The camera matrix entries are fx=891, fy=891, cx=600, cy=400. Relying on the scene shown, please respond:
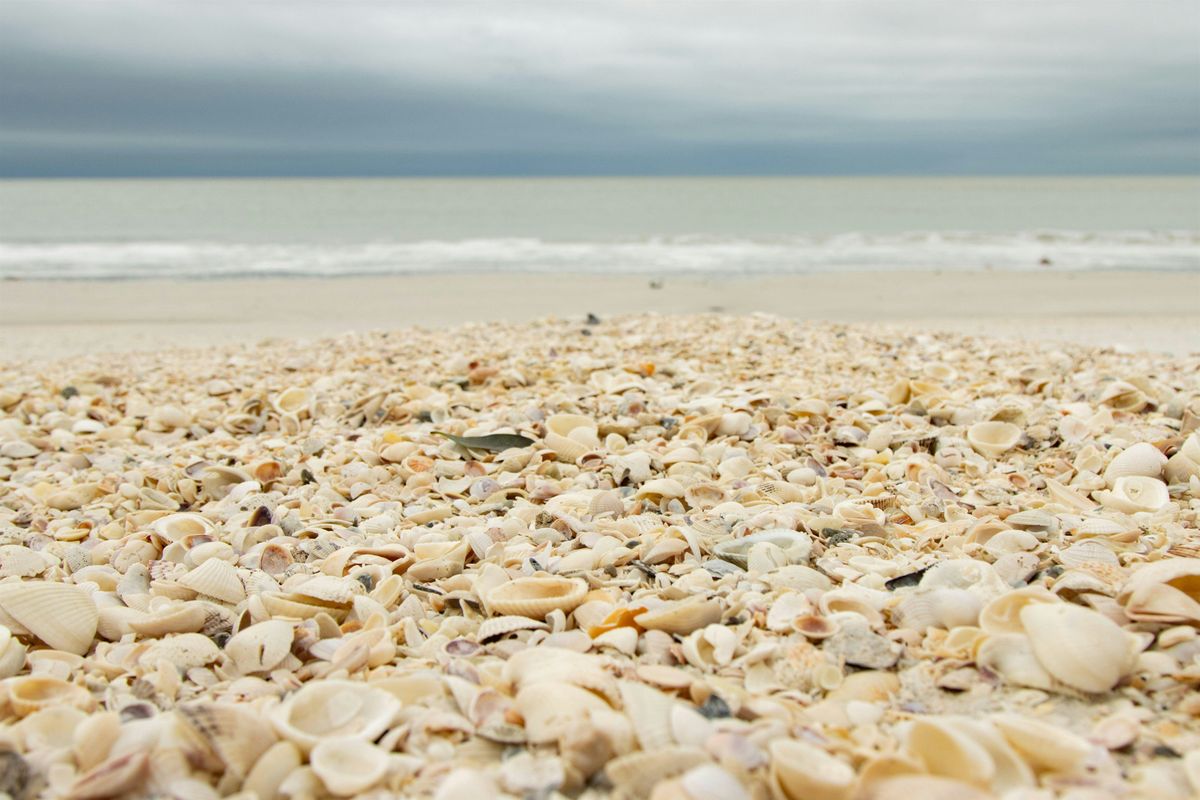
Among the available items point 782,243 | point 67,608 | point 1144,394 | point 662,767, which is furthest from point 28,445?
point 782,243

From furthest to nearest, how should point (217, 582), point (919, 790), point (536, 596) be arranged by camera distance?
point (217, 582) < point (536, 596) < point (919, 790)

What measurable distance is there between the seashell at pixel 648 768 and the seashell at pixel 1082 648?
0.65m

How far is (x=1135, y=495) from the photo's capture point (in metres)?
2.52

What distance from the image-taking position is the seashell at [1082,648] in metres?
1.47

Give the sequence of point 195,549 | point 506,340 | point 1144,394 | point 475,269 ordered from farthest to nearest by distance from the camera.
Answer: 1. point 475,269
2. point 506,340
3. point 1144,394
4. point 195,549

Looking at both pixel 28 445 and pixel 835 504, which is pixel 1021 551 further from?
pixel 28 445

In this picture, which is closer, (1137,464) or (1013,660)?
(1013,660)

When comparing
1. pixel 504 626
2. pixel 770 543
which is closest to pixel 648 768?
pixel 504 626

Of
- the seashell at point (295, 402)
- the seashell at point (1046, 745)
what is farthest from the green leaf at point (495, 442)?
the seashell at point (1046, 745)

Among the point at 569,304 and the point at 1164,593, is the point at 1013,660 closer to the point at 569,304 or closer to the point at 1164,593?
the point at 1164,593

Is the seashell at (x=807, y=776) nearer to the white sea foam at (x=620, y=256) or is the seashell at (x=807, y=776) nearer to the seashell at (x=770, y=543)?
the seashell at (x=770, y=543)

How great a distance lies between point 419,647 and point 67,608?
752 millimetres

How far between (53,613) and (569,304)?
391 inches

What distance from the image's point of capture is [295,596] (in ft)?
6.48
